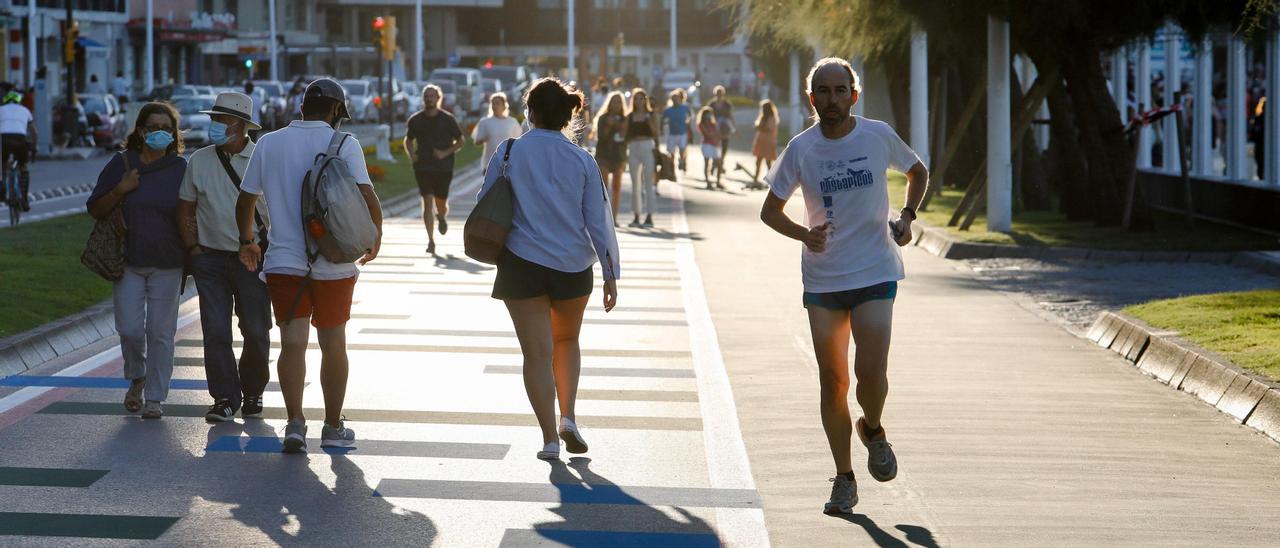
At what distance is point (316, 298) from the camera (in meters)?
8.08

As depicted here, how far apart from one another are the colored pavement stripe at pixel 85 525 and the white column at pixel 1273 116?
50.4 ft

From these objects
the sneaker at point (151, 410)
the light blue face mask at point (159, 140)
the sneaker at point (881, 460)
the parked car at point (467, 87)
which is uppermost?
the parked car at point (467, 87)

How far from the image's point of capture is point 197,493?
7.17 meters

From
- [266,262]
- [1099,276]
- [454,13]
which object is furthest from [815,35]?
[454,13]

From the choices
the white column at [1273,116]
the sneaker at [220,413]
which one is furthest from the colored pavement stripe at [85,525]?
the white column at [1273,116]

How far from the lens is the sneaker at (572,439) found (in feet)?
26.2

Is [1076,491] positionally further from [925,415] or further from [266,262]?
[266,262]

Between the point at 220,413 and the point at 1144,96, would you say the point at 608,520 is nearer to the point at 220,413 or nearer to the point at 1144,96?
the point at 220,413

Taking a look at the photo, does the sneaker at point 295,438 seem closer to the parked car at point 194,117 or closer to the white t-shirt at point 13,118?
the white t-shirt at point 13,118

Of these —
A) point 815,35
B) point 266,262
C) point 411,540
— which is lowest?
point 411,540

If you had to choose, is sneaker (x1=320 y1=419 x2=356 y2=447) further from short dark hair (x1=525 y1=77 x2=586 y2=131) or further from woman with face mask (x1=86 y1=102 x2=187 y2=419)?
short dark hair (x1=525 y1=77 x2=586 y2=131)

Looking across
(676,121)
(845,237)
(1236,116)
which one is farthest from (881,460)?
(676,121)

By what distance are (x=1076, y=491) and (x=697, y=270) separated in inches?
409

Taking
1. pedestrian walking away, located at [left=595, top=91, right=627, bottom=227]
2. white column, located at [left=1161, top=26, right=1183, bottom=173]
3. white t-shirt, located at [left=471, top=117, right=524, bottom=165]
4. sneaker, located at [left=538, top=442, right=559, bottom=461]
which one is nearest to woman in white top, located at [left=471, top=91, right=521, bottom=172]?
white t-shirt, located at [left=471, top=117, right=524, bottom=165]
